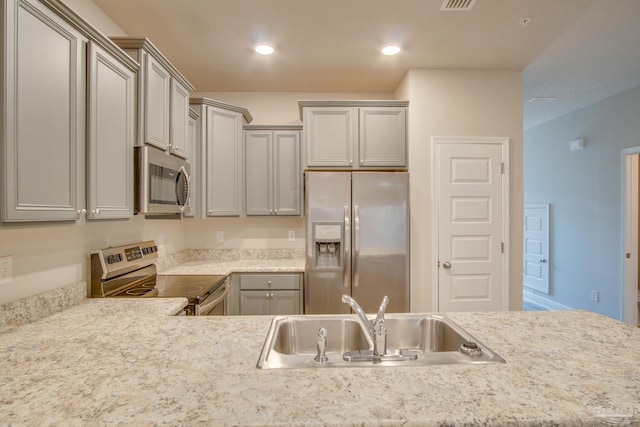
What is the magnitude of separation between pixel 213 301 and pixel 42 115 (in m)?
1.56

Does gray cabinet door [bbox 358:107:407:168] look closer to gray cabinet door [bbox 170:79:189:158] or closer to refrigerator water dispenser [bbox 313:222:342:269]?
refrigerator water dispenser [bbox 313:222:342:269]

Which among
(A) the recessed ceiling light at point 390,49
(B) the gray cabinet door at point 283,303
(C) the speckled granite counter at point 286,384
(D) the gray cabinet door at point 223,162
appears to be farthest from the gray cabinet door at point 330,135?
(C) the speckled granite counter at point 286,384

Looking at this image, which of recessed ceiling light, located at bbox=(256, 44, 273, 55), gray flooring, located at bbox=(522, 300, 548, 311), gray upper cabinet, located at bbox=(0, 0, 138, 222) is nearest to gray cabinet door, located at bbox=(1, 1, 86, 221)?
gray upper cabinet, located at bbox=(0, 0, 138, 222)

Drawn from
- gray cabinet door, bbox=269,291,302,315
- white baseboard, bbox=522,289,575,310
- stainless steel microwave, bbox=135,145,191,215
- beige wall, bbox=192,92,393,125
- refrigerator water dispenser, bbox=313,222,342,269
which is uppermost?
beige wall, bbox=192,92,393,125

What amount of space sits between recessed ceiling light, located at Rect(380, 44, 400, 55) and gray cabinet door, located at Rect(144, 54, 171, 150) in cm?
168

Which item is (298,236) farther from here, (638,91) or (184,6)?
(638,91)

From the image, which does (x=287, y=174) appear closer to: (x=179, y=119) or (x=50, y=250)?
(x=179, y=119)

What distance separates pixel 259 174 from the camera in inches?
127

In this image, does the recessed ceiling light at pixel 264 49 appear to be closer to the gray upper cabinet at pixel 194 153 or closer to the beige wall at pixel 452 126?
the gray upper cabinet at pixel 194 153

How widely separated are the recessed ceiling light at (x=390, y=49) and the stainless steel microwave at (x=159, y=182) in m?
1.85

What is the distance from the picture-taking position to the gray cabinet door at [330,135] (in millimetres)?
2945

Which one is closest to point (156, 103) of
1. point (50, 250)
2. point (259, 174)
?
point (50, 250)

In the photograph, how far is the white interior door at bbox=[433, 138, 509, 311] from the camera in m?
2.93

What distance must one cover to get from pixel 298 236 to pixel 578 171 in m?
3.90
